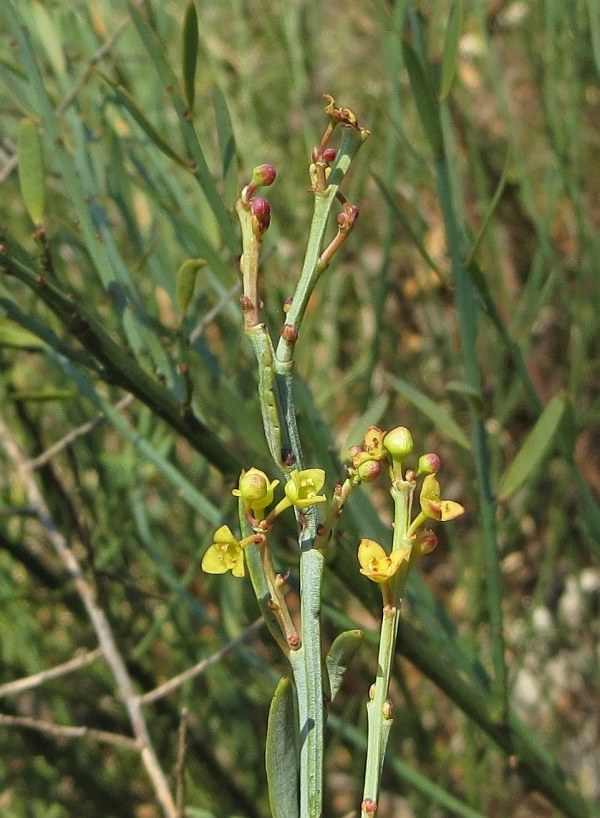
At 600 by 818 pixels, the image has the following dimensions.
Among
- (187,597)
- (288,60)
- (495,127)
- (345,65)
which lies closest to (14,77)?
(187,597)

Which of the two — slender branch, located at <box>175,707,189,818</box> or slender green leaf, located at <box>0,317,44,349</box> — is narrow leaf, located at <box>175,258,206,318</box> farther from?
slender branch, located at <box>175,707,189,818</box>

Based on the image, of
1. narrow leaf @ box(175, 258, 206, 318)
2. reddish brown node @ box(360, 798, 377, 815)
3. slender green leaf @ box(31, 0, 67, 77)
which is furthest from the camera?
slender green leaf @ box(31, 0, 67, 77)

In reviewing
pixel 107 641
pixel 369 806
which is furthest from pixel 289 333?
pixel 107 641

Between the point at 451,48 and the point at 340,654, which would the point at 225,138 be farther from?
the point at 340,654

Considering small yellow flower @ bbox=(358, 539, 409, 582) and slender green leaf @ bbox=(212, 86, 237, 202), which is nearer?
small yellow flower @ bbox=(358, 539, 409, 582)

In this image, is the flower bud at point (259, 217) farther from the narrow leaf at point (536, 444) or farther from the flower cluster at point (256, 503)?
the narrow leaf at point (536, 444)

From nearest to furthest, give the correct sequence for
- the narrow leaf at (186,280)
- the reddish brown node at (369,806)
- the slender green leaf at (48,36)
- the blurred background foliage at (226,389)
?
the reddish brown node at (369,806)
the narrow leaf at (186,280)
the blurred background foliage at (226,389)
the slender green leaf at (48,36)

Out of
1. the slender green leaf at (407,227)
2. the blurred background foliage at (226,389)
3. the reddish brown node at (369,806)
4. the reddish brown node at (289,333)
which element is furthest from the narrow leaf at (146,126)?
the reddish brown node at (369,806)

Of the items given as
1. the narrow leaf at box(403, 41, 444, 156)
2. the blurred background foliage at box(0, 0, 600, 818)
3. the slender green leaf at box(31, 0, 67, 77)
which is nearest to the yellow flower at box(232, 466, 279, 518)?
the blurred background foliage at box(0, 0, 600, 818)
